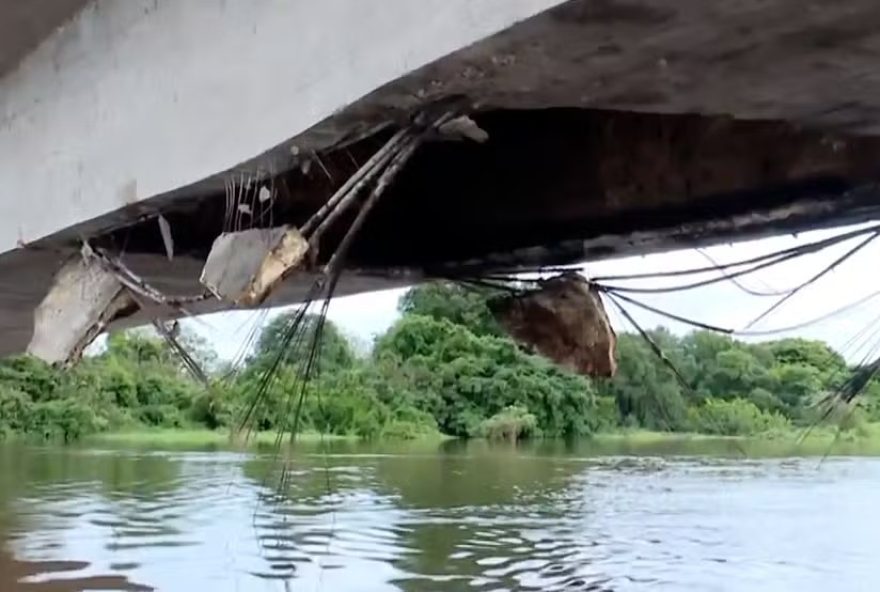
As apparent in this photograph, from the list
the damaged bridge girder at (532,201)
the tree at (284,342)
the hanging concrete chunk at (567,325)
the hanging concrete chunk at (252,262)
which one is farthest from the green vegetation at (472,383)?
the hanging concrete chunk at (252,262)

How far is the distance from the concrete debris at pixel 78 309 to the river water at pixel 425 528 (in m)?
0.58

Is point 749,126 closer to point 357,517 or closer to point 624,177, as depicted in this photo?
point 624,177

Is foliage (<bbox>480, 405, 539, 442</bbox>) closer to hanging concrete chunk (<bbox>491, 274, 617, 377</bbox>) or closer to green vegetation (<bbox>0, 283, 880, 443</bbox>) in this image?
green vegetation (<bbox>0, 283, 880, 443</bbox>)

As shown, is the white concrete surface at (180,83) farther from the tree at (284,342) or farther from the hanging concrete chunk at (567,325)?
the hanging concrete chunk at (567,325)

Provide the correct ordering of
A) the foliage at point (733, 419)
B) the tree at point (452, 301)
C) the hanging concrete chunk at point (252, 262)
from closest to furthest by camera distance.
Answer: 1. the hanging concrete chunk at point (252, 262)
2. the foliage at point (733, 419)
3. the tree at point (452, 301)

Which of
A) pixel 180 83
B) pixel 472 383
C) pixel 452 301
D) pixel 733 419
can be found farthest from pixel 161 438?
pixel 180 83

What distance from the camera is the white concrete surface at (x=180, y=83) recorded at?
1.62m

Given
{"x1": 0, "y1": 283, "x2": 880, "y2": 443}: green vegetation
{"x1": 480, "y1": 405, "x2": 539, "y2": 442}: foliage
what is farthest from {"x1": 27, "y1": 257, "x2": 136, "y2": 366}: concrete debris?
{"x1": 480, "y1": 405, "x2": 539, "y2": 442}: foliage

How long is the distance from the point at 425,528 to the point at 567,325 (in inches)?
224

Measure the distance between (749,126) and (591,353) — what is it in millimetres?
927

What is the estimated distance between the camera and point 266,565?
22.5ft

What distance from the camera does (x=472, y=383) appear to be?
15070 millimetres

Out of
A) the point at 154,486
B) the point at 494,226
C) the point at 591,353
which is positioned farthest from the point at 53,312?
the point at 154,486

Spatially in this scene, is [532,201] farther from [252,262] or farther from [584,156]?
[252,262]
